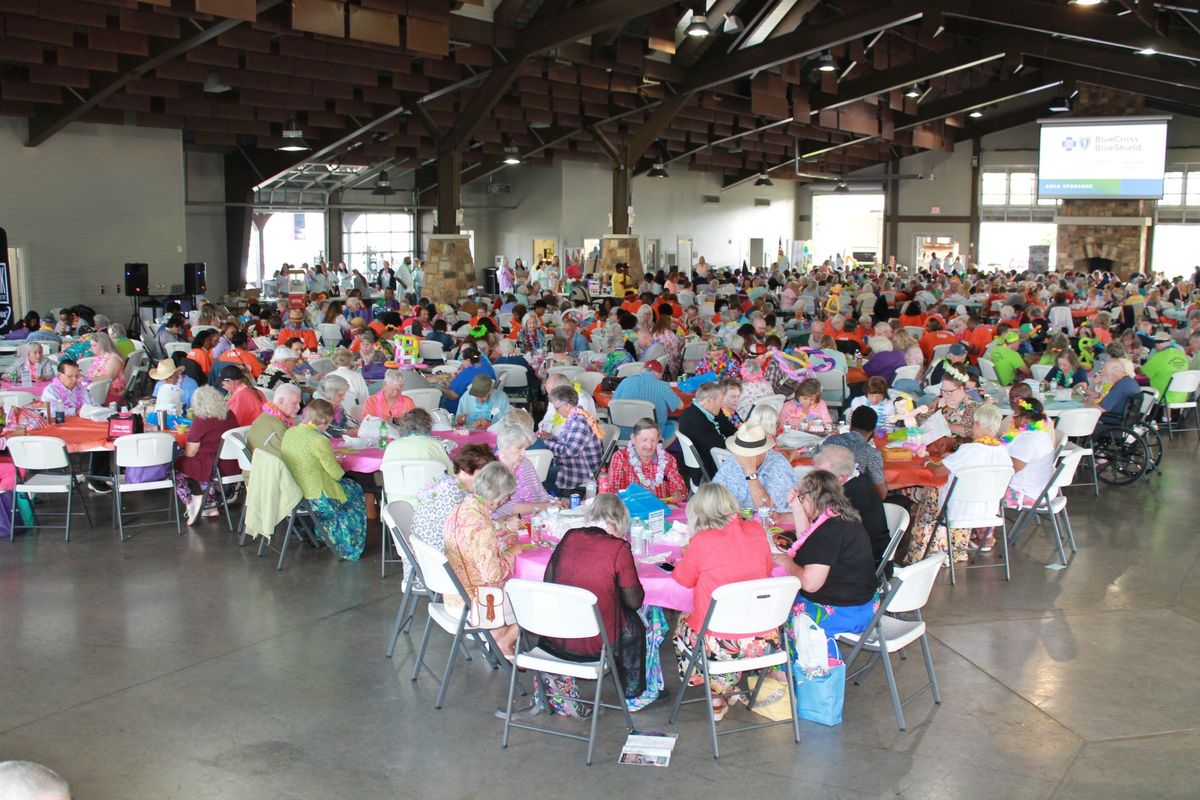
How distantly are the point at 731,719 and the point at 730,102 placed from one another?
18005mm

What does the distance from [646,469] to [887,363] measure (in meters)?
4.82

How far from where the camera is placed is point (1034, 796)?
3811 mm

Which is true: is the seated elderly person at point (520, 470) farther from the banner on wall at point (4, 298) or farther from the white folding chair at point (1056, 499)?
the banner on wall at point (4, 298)

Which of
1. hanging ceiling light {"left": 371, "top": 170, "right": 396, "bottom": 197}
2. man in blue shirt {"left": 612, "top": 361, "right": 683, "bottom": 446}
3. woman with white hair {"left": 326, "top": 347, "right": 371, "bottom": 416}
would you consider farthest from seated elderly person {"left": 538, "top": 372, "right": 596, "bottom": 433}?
hanging ceiling light {"left": 371, "top": 170, "right": 396, "bottom": 197}

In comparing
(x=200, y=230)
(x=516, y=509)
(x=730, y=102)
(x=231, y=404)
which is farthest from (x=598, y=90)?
(x=516, y=509)

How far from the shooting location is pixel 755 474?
5.46 m

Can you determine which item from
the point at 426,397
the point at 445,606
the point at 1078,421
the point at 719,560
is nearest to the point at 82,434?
A: the point at 426,397

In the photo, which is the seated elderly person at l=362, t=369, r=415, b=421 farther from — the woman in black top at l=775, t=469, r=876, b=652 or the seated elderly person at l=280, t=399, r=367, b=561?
the woman in black top at l=775, t=469, r=876, b=652

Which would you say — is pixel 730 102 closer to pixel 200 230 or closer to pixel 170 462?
pixel 200 230

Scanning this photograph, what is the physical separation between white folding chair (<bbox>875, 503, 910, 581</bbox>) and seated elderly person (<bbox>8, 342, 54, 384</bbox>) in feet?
23.6

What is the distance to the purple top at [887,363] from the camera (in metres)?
9.83

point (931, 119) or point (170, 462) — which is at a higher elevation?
point (931, 119)

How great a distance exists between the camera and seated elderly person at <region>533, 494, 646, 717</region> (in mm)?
4066

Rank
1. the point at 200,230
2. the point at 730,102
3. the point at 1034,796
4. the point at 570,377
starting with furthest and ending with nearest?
the point at 200,230, the point at 730,102, the point at 570,377, the point at 1034,796
